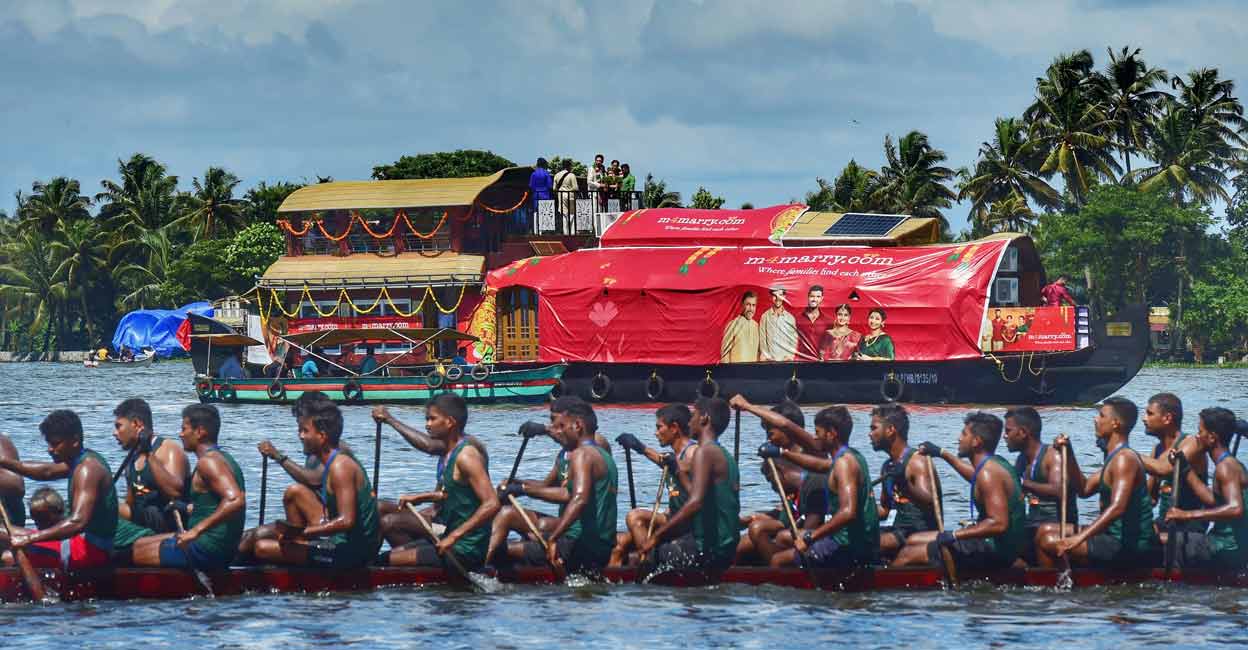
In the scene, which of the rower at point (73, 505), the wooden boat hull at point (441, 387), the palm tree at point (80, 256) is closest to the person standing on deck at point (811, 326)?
the wooden boat hull at point (441, 387)

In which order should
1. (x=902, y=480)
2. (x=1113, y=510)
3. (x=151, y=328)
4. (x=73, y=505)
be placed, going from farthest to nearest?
(x=151, y=328) → (x=902, y=480) → (x=1113, y=510) → (x=73, y=505)

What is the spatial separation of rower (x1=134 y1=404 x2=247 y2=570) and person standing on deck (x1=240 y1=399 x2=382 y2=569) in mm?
453

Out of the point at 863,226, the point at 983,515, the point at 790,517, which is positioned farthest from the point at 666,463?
the point at 863,226

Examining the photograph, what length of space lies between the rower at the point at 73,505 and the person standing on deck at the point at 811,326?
2953cm

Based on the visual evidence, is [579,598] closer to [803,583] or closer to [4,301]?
[803,583]

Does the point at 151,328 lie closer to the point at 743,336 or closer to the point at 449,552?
the point at 743,336

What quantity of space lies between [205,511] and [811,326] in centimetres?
2961

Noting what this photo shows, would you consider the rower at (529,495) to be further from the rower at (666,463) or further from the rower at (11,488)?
the rower at (11,488)

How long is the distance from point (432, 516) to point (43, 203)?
97069mm

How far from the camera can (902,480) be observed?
15297 millimetres

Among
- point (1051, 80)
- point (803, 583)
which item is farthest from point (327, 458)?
point (1051, 80)

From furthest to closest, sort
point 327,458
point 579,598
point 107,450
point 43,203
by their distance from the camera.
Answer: point 43,203 < point 107,450 < point 579,598 < point 327,458

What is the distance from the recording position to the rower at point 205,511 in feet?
48.0

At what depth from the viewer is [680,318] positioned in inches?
1746
